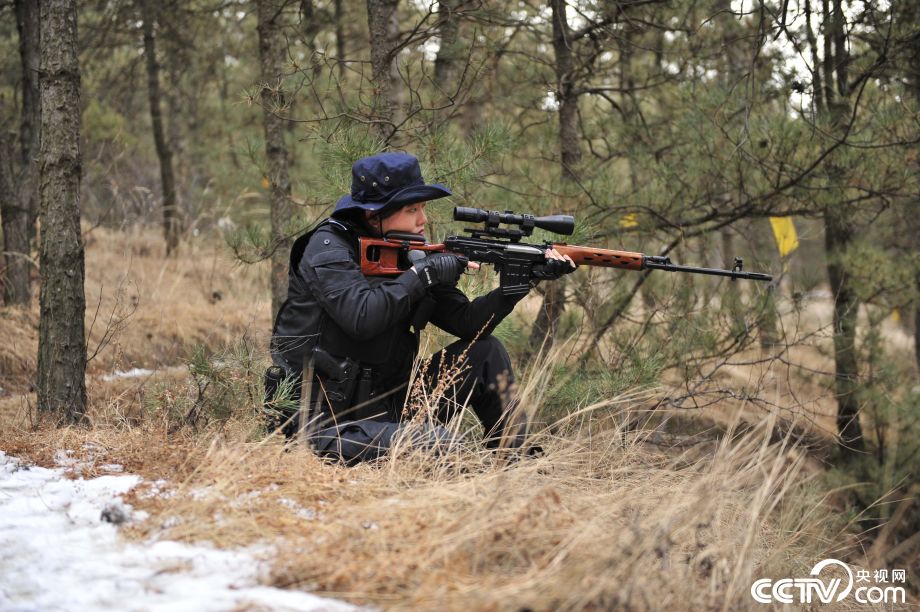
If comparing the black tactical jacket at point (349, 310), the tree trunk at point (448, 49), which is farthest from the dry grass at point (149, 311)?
the tree trunk at point (448, 49)

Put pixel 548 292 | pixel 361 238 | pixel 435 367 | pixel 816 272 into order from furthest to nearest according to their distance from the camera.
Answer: pixel 816 272 → pixel 548 292 → pixel 435 367 → pixel 361 238

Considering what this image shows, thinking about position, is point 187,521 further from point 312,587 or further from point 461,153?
point 461,153

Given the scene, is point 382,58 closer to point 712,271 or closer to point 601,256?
point 601,256

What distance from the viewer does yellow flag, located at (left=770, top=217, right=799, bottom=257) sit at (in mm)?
7531

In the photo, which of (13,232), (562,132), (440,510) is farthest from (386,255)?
(13,232)

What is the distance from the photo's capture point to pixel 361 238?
12.3 feet

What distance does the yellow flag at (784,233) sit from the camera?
24.7 feet

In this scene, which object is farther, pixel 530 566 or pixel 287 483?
pixel 287 483

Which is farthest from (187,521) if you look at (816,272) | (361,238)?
(816,272)

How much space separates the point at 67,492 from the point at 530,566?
5.55 feet

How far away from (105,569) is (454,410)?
66.6 inches

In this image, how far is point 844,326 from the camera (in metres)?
7.08

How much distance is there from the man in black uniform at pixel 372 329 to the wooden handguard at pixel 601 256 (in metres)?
0.09

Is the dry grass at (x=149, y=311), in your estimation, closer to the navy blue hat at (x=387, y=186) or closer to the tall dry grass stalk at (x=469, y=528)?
the navy blue hat at (x=387, y=186)
